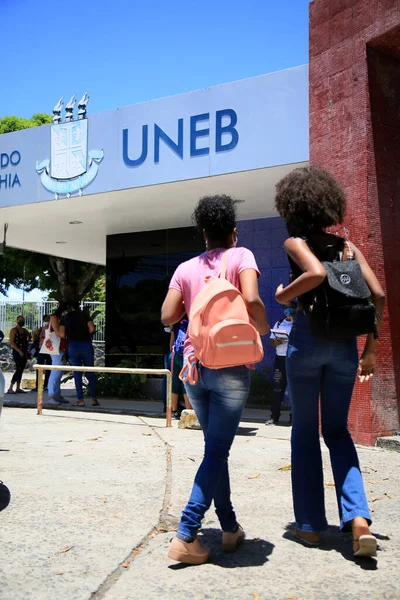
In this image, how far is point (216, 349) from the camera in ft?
10.4

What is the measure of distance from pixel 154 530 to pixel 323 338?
60.9 inches

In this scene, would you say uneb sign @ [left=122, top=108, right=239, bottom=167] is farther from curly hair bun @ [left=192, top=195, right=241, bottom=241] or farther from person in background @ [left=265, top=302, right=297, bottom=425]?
curly hair bun @ [left=192, top=195, right=241, bottom=241]

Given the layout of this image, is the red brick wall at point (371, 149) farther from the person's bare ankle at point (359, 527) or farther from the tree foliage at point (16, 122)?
the tree foliage at point (16, 122)

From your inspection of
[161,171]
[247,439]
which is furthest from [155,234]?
[247,439]

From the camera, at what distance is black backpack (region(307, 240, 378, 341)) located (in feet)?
10.8

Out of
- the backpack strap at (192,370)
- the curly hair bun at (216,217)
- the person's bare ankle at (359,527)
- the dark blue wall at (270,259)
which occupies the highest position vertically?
the dark blue wall at (270,259)

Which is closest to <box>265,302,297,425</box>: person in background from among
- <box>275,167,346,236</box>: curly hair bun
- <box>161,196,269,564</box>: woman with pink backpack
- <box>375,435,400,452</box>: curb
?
<box>375,435,400,452</box>: curb

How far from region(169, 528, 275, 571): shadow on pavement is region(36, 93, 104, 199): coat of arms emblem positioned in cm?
798

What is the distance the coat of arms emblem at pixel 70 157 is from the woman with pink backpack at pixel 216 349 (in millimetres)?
7509

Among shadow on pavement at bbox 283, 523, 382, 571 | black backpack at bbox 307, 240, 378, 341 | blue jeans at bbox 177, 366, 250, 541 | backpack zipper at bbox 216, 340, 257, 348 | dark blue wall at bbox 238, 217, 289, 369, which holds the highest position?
dark blue wall at bbox 238, 217, 289, 369

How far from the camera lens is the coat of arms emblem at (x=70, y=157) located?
10.7 meters

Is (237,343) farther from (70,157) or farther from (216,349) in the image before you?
(70,157)

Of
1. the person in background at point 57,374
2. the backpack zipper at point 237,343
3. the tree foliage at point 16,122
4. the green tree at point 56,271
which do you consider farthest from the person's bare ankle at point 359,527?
the tree foliage at point 16,122

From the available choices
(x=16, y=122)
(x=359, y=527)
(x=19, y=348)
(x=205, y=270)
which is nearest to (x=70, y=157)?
(x=19, y=348)
